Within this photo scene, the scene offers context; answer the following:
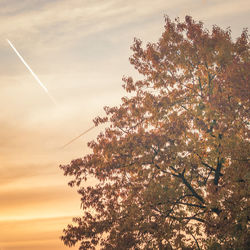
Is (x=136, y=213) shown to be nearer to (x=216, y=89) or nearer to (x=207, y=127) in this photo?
(x=207, y=127)

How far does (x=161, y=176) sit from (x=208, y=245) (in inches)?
146

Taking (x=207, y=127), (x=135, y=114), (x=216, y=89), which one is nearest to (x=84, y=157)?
(x=135, y=114)

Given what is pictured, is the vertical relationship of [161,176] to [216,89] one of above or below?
below

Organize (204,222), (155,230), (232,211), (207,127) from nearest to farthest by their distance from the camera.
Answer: (232,211) < (155,230) < (204,222) < (207,127)

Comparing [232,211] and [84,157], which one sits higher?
[84,157]

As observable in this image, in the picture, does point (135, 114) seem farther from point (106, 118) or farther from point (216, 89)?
point (216, 89)

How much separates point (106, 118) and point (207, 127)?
5.27 meters

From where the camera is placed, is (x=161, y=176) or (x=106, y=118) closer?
(x=161, y=176)

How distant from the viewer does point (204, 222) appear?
16141 millimetres

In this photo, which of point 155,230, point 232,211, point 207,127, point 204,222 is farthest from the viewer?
point 207,127

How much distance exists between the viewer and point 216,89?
17.9m

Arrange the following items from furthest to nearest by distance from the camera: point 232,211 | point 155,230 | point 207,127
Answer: point 207,127 < point 155,230 < point 232,211

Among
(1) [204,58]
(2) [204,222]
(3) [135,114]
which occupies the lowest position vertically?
(2) [204,222]


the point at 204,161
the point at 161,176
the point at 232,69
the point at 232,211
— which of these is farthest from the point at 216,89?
the point at 232,211
